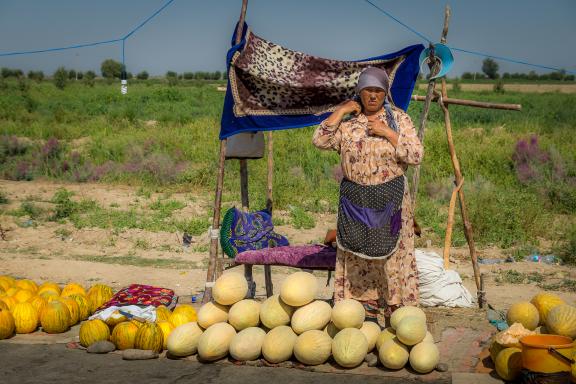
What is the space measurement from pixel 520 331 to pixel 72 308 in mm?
3513

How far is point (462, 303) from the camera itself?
6020 millimetres

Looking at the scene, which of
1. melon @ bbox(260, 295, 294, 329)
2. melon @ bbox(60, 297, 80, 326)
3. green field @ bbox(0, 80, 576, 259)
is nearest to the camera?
melon @ bbox(260, 295, 294, 329)

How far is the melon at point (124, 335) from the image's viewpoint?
500cm

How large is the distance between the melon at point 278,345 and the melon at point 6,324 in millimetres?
2071

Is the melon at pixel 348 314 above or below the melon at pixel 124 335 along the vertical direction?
above

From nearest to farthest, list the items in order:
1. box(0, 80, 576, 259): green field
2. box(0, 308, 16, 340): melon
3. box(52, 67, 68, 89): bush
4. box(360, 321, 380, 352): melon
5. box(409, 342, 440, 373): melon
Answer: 1. box(409, 342, 440, 373): melon
2. box(360, 321, 380, 352): melon
3. box(0, 308, 16, 340): melon
4. box(0, 80, 576, 259): green field
5. box(52, 67, 68, 89): bush

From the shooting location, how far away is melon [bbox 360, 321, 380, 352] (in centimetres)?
475

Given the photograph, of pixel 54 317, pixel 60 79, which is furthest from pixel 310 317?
pixel 60 79

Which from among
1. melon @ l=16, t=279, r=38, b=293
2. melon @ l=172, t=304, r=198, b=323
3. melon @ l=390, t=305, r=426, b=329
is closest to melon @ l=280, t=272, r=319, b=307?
melon @ l=390, t=305, r=426, b=329

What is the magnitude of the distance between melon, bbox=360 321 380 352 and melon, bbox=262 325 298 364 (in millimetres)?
489

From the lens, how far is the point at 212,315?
5.05m

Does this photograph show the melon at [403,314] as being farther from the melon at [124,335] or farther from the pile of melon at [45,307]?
the pile of melon at [45,307]

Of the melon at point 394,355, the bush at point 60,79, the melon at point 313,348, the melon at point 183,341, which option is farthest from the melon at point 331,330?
the bush at point 60,79

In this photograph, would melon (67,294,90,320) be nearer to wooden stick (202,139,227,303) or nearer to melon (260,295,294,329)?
wooden stick (202,139,227,303)
